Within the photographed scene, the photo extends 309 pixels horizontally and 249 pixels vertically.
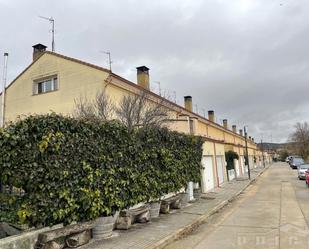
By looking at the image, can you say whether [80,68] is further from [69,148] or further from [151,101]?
[69,148]

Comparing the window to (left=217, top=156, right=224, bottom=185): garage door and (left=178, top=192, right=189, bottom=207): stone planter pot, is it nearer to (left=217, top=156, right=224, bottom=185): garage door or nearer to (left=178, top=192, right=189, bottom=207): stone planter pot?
(left=178, top=192, right=189, bottom=207): stone planter pot

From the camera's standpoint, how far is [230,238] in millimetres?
9180

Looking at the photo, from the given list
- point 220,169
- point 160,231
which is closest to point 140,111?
point 160,231

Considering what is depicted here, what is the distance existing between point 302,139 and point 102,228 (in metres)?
79.8

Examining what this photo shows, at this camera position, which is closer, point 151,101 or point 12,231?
point 12,231

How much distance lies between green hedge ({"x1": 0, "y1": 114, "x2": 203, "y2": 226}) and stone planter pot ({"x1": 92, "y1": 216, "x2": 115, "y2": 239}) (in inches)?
7.2

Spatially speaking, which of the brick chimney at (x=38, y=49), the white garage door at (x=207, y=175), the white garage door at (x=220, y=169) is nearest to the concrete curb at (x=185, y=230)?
the white garage door at (x=207, y=175)

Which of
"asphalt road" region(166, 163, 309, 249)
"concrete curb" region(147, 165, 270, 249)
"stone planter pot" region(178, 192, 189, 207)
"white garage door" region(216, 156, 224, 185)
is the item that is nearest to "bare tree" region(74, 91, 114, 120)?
"stone planter pot" region(178, 192, 189, 207)

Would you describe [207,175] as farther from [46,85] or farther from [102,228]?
[102,228]

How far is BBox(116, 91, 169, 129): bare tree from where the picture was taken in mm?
15719

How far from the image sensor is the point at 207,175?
22438mm

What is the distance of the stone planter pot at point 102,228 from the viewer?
29.7 ft

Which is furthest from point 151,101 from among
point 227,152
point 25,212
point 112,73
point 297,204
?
point 227,152

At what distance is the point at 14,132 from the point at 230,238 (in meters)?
6.01
